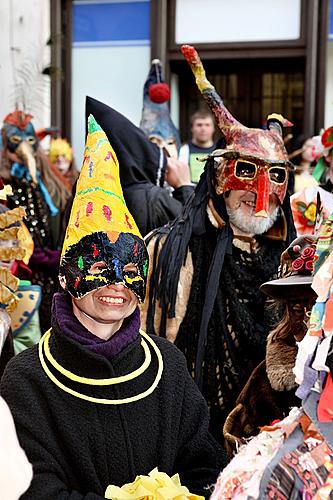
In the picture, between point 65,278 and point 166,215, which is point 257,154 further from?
point 65,278

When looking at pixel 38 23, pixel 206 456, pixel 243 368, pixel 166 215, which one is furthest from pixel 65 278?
pixel 38 23

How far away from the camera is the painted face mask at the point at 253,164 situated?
13.2ft

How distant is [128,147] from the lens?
4805 mm

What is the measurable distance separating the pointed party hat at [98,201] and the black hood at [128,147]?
65.0 inches

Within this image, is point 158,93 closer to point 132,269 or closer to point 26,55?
point 26,55

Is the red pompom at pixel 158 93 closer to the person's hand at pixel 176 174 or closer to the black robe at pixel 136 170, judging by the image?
the person's hand at pixel 176 174

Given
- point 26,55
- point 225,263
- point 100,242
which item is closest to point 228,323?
point 225,263

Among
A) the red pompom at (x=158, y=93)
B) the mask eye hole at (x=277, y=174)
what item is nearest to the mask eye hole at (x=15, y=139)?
the red pompom at (x=158, y=93)

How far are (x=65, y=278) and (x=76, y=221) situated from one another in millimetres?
190

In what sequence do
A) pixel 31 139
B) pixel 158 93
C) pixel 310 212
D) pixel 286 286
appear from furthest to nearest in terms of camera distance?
pixel 158 93 < pixel 31 139 < pixel 310 212 < pixel 286 286

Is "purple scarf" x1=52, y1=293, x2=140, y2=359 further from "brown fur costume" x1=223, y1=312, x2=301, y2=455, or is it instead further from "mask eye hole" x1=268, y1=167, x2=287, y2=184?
"mask eye hole" x1=268, y1=167, x2=287, y2=184

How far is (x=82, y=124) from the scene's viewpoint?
393 inches

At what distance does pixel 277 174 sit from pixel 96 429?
1.82m

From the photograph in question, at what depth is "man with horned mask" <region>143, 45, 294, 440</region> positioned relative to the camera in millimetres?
3908
